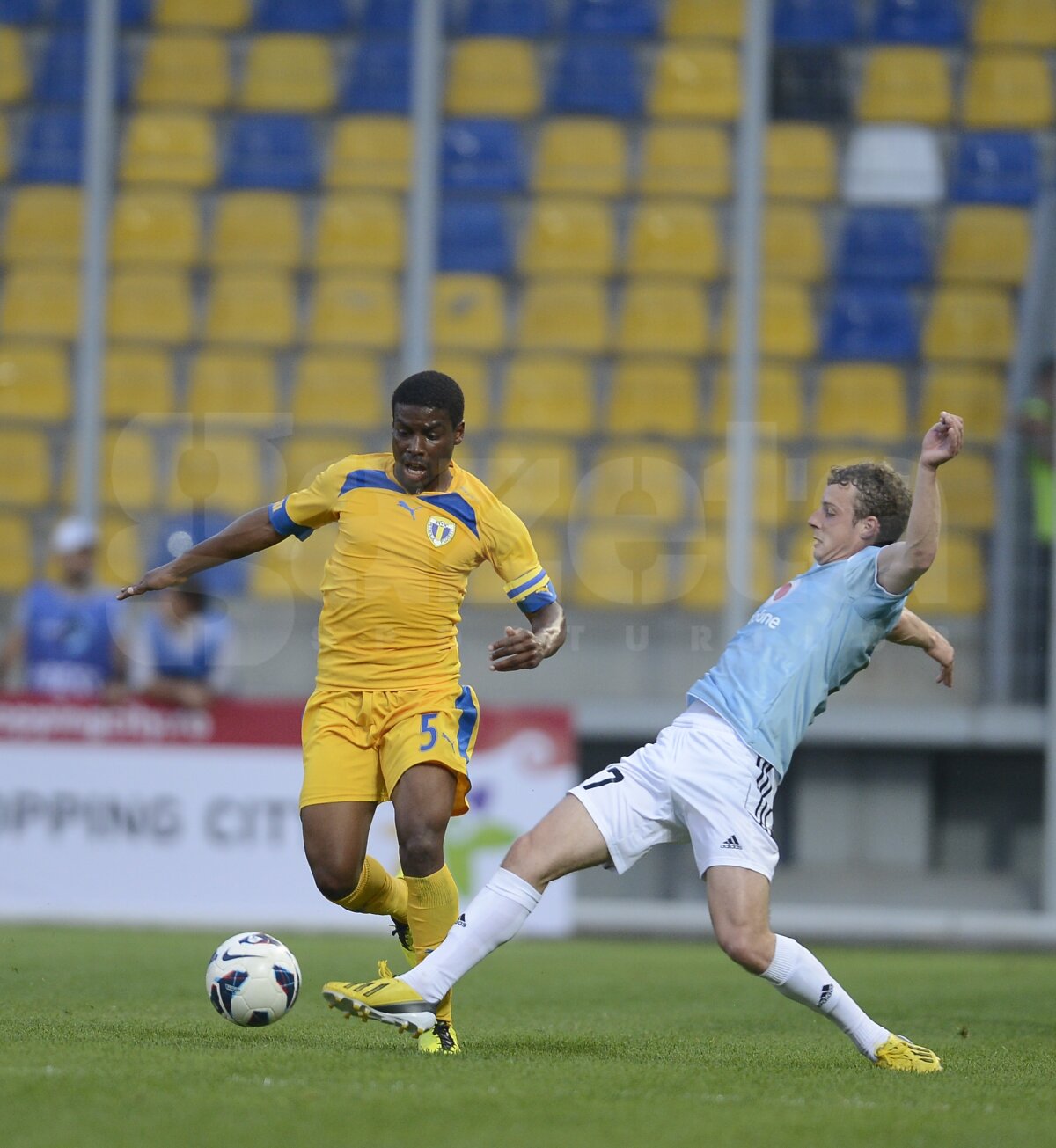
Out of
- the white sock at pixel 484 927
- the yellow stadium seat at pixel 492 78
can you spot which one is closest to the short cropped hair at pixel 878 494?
the white sock at pixel 484 927

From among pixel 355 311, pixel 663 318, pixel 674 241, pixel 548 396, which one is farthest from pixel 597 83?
pixel 548 396

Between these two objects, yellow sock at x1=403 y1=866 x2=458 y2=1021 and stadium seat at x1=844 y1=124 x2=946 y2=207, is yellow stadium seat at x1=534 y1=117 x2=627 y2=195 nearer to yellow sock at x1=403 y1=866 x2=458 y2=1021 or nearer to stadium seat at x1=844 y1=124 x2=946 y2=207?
stadium seat at x1=844 y1=124 x2=946 y2=207

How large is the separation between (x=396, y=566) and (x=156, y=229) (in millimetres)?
8131

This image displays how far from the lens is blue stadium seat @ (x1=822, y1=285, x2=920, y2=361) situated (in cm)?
1232

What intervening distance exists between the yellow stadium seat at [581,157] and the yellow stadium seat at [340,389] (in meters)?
1.89

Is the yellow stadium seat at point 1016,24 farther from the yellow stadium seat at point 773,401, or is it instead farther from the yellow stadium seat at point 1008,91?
the yellow stadium seat at point 773,401

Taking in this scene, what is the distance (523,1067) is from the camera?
4.71 metres

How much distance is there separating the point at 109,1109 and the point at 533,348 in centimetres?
896

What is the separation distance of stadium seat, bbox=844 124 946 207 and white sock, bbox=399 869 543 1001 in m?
8.62

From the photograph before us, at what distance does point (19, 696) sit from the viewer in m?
10.2

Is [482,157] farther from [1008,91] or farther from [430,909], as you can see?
[430,909]

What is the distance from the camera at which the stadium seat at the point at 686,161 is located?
1277 cm

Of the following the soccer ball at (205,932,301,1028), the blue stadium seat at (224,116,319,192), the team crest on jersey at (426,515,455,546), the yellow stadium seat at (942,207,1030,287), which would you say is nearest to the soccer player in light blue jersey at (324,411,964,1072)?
the soccer ball at (205,932,301,1028)

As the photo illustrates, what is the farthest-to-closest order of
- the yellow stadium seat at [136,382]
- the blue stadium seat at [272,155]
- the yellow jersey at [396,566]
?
the blue stadium seat at [272,155] < the yellow stadium seat at [136,382] < the yellow jersey at [396,566]
